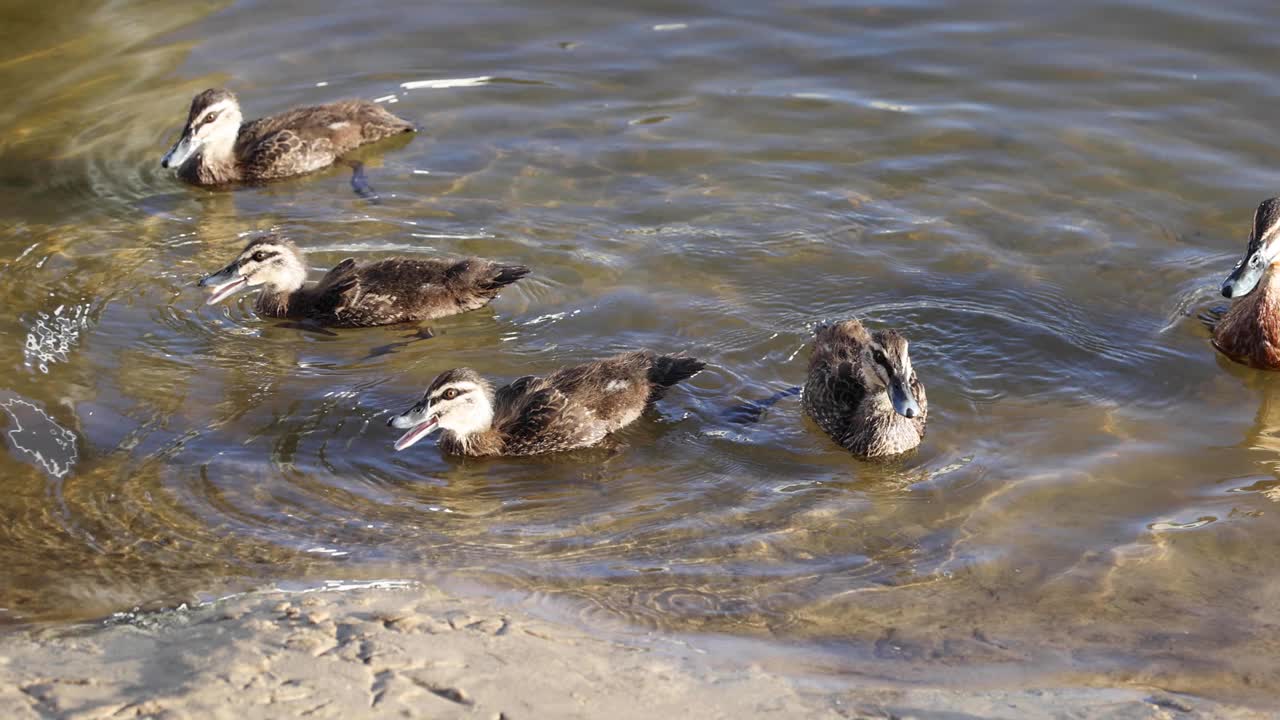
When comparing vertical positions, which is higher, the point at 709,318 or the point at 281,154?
the point at 281,154

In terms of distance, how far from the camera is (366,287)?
8578 mm

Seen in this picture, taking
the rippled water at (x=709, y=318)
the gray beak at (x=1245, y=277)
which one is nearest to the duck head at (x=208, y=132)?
the rippled water at (x=709, y=318)

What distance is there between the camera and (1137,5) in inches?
508

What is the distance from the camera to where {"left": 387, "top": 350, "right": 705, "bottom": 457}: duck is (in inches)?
280

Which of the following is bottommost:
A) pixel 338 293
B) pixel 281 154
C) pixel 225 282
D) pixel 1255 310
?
pixel 1255 310

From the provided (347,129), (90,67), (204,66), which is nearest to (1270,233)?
(347,129)

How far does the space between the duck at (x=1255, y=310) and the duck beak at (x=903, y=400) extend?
2203mm

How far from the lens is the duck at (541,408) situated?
7121 mm

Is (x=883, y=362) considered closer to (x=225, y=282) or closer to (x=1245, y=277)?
(x=1245, y=277)

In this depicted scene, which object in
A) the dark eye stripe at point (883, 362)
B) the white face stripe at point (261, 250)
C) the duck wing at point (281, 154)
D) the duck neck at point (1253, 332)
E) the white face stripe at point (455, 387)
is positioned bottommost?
the duck neck at point (1253, 332)

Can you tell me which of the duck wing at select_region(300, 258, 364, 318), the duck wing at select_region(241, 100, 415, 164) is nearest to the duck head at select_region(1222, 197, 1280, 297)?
the duck wing at select_region(300, 258, 364, 318)

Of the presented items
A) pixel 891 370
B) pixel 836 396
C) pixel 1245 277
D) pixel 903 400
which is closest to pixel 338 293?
pixel 836 396

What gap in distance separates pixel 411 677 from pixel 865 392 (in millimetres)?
3490

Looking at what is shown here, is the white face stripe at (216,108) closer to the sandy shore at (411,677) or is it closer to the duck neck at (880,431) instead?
the duck neck at (880,431)
